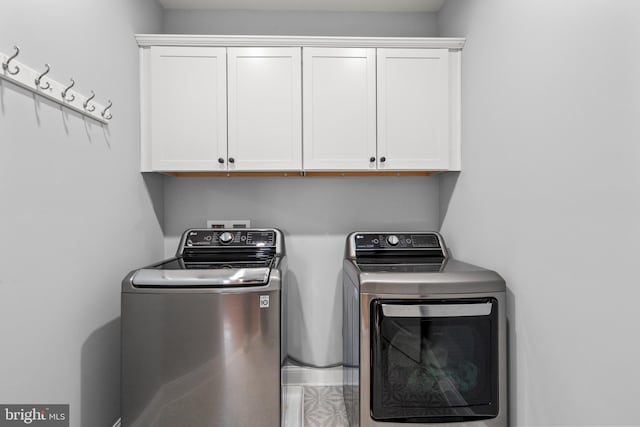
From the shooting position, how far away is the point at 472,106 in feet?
6.04

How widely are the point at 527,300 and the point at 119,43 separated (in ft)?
7.35

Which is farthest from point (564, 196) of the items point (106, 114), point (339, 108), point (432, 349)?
point (106, 114)

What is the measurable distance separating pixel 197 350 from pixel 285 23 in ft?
6.70

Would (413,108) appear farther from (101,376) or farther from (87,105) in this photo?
(101,376)

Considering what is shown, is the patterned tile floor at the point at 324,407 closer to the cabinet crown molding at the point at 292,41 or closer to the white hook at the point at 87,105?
the white hook at the point at 87,105

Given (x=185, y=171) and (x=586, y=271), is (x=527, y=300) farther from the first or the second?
(x=185, y=171)

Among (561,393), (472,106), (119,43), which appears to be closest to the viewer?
(561,393)

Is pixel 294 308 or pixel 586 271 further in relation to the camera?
pixel 294 308

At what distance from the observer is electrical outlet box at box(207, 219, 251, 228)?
2.26m

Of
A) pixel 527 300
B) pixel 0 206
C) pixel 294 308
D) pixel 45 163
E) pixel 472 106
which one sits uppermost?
pixel 472 106

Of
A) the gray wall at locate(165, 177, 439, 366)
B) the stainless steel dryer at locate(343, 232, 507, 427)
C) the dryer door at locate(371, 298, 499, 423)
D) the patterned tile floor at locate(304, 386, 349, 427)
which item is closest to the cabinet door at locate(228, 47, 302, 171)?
the gray wall at locate(165, 177, 439, 366)

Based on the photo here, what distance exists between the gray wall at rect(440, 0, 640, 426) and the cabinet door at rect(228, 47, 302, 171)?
3.29 ft

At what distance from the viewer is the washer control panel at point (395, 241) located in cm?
210

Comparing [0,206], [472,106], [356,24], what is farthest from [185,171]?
[472,106]
